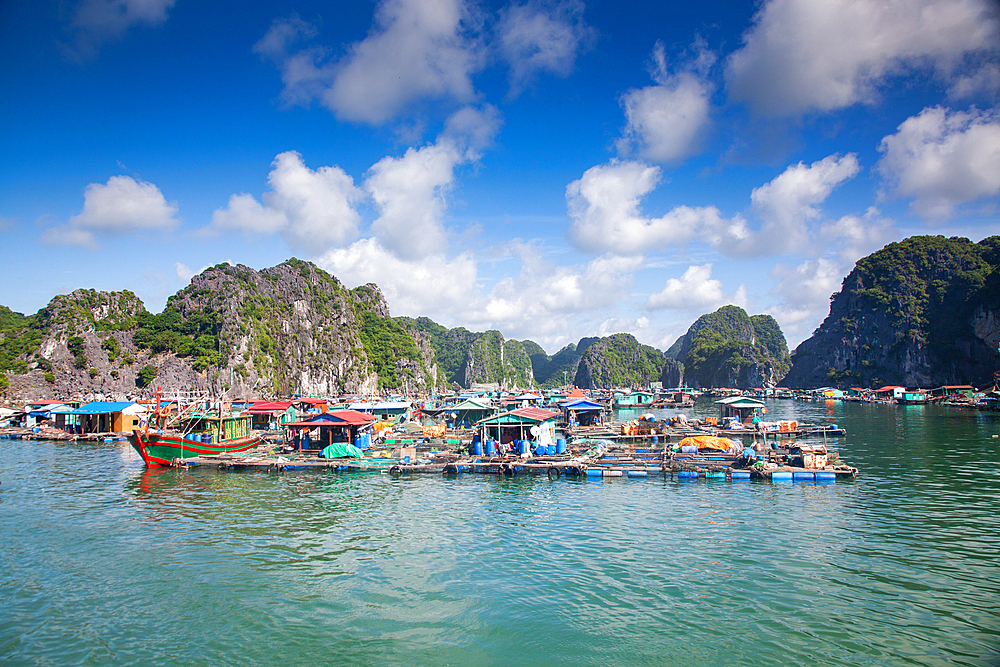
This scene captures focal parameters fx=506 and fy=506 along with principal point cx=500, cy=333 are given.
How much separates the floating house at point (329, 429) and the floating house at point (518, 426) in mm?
9340

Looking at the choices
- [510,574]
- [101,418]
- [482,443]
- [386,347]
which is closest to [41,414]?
[101,418]

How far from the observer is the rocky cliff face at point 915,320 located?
117750mm

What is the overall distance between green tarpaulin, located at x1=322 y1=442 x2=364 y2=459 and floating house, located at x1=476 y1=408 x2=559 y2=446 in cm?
938

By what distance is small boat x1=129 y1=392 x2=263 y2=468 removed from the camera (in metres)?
35.5

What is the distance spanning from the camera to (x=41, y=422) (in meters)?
61.2

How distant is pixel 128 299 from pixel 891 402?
17379 cm

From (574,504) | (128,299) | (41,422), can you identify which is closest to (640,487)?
(574,504)

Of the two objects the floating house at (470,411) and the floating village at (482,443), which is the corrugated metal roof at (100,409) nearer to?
the floating village at (482,443)

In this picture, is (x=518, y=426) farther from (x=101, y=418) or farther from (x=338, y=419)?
(x=101, y=418)

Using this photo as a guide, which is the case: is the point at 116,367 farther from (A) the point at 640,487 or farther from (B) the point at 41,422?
(A) the point at 640,487

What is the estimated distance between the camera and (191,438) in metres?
39.2

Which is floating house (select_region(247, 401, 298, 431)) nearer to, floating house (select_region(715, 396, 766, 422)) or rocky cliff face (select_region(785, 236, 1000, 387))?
floating house (select_region(715, 396, 766, 422))

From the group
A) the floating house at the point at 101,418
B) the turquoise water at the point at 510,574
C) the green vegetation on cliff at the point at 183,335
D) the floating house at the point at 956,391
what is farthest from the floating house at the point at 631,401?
the floating house at the point at 101,418

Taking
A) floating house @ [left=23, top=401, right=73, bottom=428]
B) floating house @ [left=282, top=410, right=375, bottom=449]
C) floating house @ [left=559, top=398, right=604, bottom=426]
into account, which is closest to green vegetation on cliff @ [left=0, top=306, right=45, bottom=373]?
floating house @ [left=23, top=401, right=73, bottom=428]
